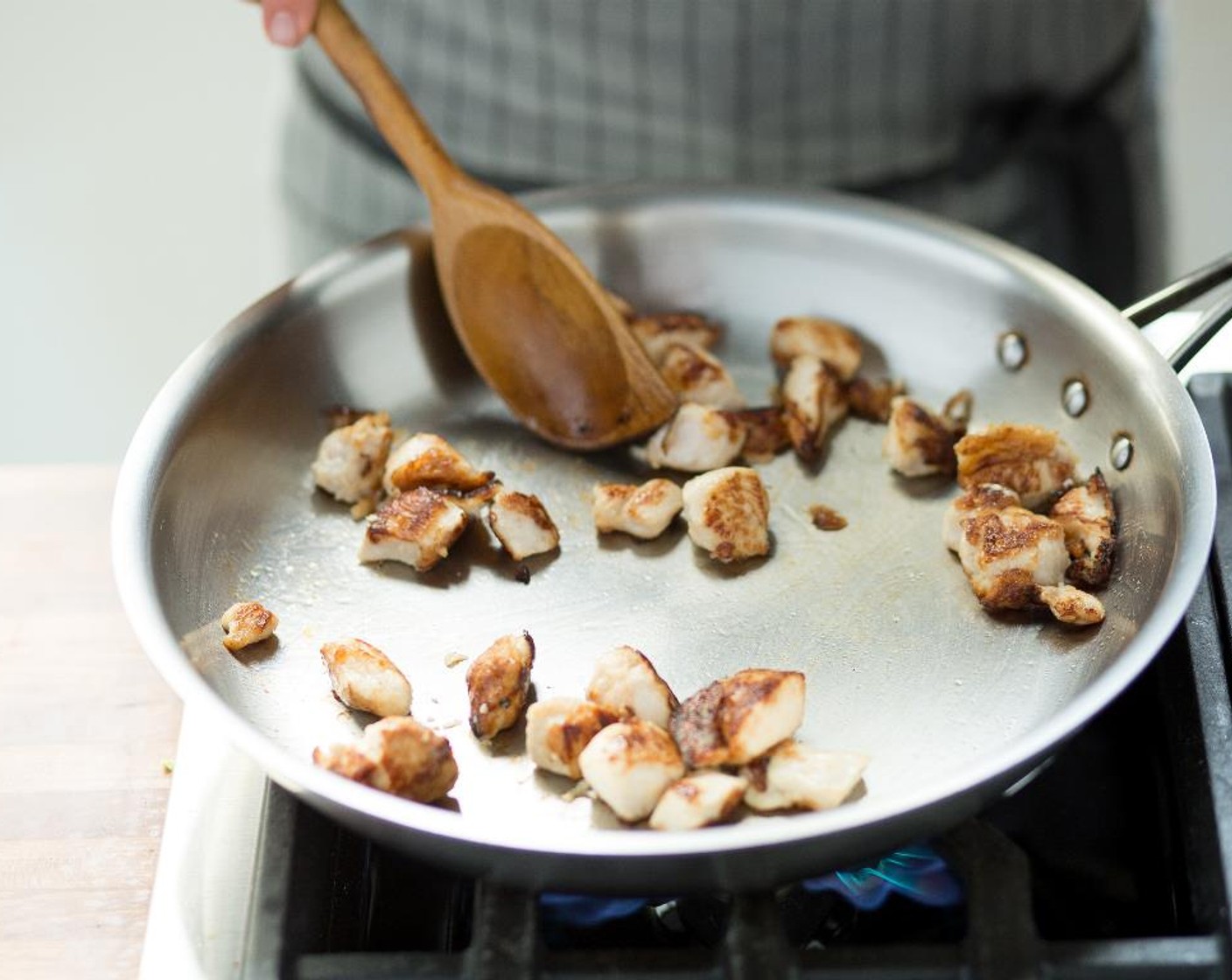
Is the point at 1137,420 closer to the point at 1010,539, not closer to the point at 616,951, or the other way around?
the point at 1010,539

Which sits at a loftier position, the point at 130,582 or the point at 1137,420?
the point at 1137,420

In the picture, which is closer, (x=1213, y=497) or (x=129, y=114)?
(x=1213, y=497)

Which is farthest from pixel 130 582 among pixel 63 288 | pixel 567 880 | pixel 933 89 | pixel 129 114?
pixel 129 114

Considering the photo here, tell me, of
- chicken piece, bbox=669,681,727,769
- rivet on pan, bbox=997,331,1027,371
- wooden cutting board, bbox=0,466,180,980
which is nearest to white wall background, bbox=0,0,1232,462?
wooden cutting board, bbox=0,466,180,980

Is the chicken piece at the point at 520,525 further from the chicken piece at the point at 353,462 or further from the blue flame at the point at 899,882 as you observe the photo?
the blue flame at the point at 899,882

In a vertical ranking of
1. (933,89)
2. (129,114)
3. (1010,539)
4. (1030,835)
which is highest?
(933,89)

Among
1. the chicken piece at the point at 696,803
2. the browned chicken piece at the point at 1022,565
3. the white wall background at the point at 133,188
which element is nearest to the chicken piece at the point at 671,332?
the browned chicken piece at the point at 1022,565

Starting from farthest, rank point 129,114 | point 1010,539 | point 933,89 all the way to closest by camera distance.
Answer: point 129,114, point 933,89, point 1010,539

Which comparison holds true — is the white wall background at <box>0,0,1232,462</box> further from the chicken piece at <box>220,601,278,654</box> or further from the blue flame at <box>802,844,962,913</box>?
the blue flame at <box>802,844,962,913</box>

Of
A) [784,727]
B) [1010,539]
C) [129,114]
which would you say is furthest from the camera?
[129,114]
